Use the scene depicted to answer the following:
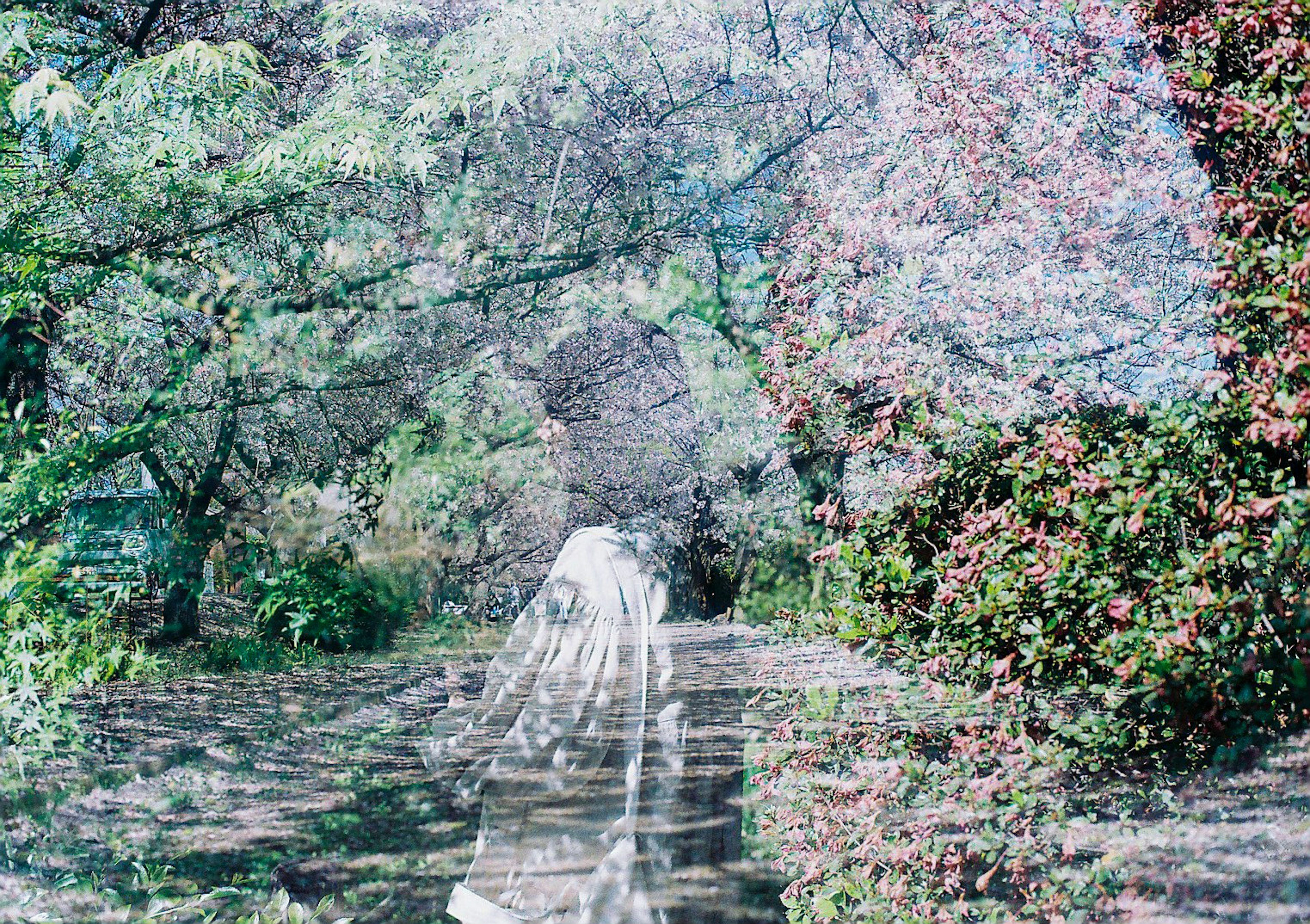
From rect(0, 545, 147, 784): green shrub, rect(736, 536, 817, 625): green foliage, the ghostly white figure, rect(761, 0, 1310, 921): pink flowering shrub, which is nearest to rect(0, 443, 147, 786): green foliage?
rect(0, 545, 147, 784): green shrub

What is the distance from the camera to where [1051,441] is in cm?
251

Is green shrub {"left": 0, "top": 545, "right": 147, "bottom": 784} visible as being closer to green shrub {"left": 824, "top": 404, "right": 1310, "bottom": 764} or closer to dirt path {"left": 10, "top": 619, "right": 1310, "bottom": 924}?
dirt path {"left": 10, "top": 619, "right": 1310, "bottom": 924}

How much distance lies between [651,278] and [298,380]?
47.6 inches

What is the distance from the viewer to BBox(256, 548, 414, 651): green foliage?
10.6 ft

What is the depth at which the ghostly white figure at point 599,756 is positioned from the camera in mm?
2900

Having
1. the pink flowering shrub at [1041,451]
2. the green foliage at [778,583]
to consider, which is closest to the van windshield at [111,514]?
the green foliage at [778,583]

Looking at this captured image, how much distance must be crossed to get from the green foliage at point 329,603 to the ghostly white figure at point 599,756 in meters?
0.39

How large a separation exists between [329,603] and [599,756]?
1.00m

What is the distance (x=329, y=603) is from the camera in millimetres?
3289

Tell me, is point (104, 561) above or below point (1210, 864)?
above

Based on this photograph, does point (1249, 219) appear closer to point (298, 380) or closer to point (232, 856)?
point (298, 380)

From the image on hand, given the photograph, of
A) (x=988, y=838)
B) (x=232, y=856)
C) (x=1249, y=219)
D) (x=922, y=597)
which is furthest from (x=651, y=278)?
(x=232, y=856)

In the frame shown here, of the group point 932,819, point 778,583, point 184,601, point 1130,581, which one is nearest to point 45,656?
point 184,601

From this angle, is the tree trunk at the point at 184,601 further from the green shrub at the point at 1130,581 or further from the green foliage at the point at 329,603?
the green shrub at the point at 1130,581
